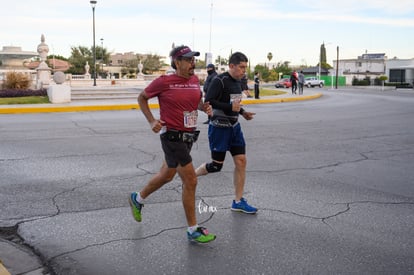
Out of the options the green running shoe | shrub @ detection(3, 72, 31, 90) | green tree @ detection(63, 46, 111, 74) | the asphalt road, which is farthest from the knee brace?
green tree @ detection(63, 46, 111, 74)

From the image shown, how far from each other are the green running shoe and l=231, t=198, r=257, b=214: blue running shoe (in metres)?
0.92

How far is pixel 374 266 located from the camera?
385 cm

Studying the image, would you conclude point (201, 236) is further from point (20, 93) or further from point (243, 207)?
point (20, 93)

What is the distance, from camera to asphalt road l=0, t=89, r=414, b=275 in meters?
3.96

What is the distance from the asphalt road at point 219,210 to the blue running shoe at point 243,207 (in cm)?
9

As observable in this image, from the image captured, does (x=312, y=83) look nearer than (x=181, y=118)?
No

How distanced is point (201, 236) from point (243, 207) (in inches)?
41.2

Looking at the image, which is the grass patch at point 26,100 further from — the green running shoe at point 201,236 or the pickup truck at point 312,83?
the pickup truck at point 312,83

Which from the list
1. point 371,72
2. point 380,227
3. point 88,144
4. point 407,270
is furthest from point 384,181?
point 371,72

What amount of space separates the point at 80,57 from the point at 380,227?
77.9 meters

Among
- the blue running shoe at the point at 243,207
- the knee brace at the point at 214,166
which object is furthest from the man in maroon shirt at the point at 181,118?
the knee brace at the point at 214,166

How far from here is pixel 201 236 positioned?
433 centimetres

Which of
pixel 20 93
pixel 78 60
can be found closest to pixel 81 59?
pixel 78 60

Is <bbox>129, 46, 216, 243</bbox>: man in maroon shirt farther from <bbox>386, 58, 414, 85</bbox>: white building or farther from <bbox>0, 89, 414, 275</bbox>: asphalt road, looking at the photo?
<bbox>386, 58, 414, 85</bbox>: white building
